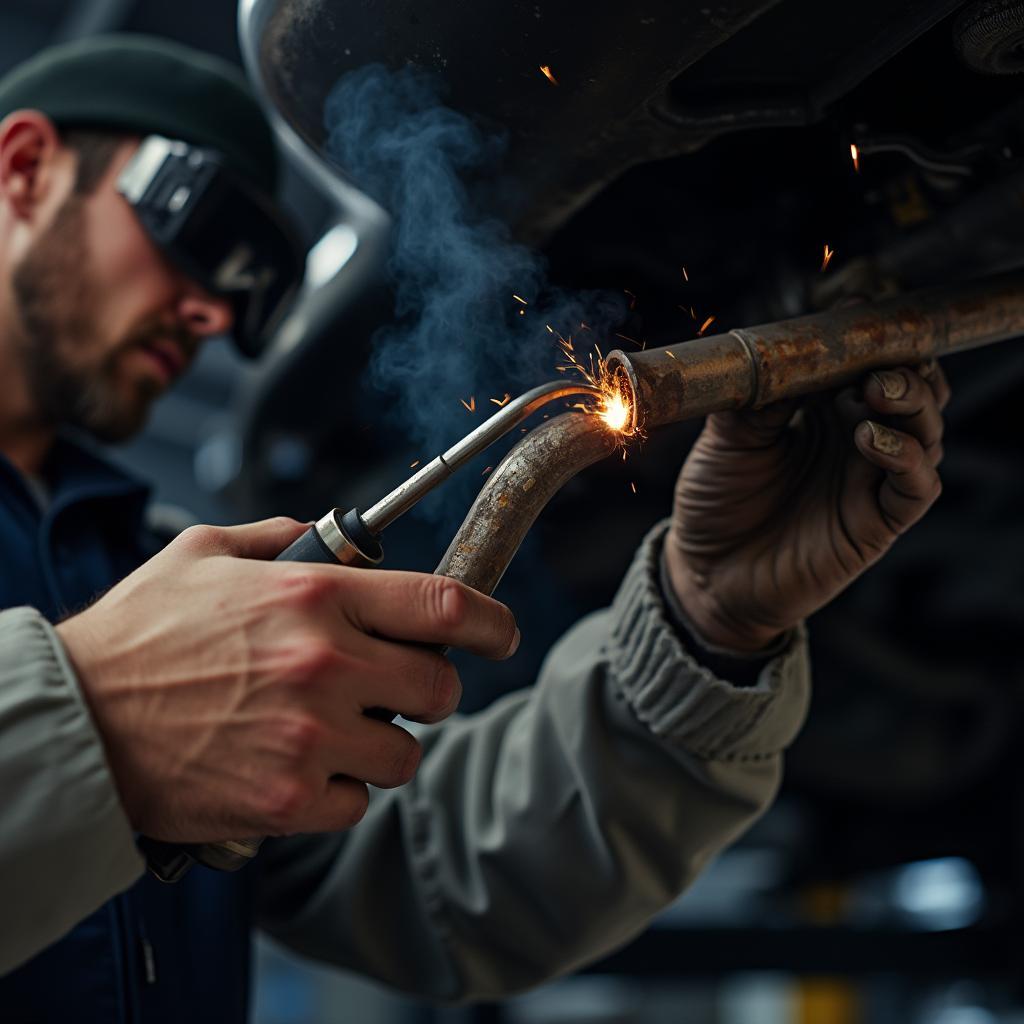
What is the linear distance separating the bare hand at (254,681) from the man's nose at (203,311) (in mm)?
788

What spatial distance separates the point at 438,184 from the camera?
831mm

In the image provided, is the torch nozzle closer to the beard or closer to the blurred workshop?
the blurred workshop

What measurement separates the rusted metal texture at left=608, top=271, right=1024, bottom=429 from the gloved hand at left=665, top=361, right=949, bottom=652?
0.12 ft

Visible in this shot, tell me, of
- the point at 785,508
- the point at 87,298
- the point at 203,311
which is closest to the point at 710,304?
the point at 785,508

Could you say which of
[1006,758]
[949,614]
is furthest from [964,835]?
[949,614]

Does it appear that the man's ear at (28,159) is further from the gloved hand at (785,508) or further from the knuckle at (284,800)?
the knuckle at (284,800)

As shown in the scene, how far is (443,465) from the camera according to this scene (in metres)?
0.66

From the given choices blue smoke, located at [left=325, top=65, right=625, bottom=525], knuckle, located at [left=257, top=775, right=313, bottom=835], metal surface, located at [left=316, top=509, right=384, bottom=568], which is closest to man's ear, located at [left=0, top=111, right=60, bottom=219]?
blue smoke, located at [left=325, top=65, right=625, bottom=525]

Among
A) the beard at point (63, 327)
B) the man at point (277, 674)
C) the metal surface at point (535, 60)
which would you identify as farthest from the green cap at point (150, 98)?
the metal surface at point (535, 60)

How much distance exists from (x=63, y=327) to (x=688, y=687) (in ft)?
2.87

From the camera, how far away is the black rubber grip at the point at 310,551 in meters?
0.64

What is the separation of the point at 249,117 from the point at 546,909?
101cm

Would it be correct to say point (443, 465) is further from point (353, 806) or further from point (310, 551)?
point (353, 806)

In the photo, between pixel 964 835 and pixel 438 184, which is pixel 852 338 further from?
pixel 964 835
